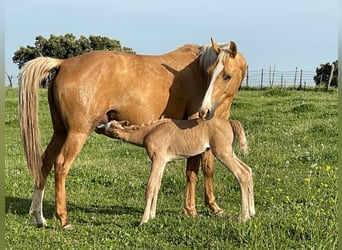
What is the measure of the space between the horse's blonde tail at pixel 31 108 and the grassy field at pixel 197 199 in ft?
2.94

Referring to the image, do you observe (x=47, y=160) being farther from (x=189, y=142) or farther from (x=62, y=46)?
(x=62, y=46)

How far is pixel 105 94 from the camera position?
657 cm

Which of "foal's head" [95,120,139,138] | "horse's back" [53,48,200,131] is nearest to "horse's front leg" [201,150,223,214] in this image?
"horse's back" [53,48,200,131]

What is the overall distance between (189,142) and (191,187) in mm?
1003

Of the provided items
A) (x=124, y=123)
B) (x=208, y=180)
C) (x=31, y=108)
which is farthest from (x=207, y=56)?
(x=31, y=108)

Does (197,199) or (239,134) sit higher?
(239,134)

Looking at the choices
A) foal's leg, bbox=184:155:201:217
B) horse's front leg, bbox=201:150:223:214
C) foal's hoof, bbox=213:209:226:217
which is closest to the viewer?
foal's hoof, bbox=213:209:226:217

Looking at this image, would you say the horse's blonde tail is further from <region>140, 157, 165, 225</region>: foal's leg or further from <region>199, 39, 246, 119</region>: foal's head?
<region>199, 39, 246, 119</region>: foal's head

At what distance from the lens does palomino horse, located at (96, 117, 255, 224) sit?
650 cm

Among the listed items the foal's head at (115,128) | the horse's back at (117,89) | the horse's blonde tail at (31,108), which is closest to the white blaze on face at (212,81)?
the horse's back at (117,89)

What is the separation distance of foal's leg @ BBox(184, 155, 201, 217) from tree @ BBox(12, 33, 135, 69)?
156ft

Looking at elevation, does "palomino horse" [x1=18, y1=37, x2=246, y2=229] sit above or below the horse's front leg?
above

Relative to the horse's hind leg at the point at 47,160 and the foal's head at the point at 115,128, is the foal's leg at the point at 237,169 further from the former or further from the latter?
the horse's hind leg at the point at 47,160

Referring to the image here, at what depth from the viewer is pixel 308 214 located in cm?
603
